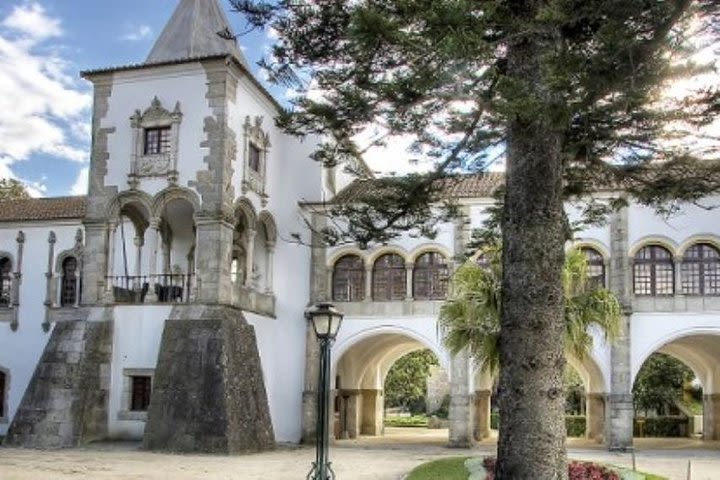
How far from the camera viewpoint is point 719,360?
26203mm

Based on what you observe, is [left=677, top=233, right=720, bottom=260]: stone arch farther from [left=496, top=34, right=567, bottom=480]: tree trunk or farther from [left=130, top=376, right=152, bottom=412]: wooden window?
[left=496, top=34, right=567, bottom=480]: tree trunk

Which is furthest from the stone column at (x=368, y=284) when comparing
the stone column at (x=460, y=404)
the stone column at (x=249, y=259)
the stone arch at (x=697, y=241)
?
the stone arch at (x=697, y=241)

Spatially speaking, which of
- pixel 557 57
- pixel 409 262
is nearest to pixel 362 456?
pixel 409 262

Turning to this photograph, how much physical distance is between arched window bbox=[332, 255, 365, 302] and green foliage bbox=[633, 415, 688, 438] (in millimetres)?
14255

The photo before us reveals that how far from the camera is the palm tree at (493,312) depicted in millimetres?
14460

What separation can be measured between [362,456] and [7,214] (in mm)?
14849

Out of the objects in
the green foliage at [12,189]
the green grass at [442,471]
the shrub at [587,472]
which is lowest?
the green grass at [442,471]

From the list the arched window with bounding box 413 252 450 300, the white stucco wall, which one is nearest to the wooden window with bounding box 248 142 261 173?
the arched window with bounding box 413 252 450 300

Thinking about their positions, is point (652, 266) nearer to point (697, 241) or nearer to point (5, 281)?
point (697, 241)

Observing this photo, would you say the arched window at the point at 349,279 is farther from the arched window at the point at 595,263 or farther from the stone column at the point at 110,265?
the stone column at the point at 110,265

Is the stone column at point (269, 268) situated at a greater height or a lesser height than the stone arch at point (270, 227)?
lesser

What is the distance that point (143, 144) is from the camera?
21.4 meters

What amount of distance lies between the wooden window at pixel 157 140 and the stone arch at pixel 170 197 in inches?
44.8

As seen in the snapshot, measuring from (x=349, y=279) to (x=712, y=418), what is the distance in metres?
12.6
